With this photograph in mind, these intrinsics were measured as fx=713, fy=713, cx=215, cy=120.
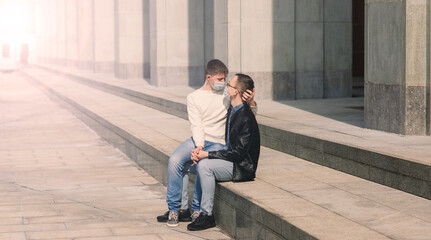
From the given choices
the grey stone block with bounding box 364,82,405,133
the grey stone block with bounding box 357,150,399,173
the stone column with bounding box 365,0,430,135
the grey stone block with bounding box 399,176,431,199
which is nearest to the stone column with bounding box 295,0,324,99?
the grey stone block with bounding box 364,82,405,133

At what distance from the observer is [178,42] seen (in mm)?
23906

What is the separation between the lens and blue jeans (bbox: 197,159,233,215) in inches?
257

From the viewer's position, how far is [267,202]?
19.3ft

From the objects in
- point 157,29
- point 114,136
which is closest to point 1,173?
point 114,136

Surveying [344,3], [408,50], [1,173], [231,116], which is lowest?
[1,173]

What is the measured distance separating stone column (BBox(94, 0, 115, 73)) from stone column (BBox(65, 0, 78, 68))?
11.5 meters

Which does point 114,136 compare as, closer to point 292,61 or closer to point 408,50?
point 292,61

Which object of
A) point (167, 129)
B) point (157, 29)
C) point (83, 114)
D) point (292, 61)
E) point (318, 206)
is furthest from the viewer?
point (157, 29)

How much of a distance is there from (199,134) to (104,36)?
105 feet

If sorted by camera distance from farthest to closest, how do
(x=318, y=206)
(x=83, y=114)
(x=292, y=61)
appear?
(x=83, y=114), (x=292, y=61), (x=318, y=206)

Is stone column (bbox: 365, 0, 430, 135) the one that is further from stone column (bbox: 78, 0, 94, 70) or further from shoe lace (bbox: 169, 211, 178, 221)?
stone column (bbox: 78, 0, 94, 70)

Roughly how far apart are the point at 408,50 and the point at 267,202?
3929 mm

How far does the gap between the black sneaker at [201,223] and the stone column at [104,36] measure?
31.9m

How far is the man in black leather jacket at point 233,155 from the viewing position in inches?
255
